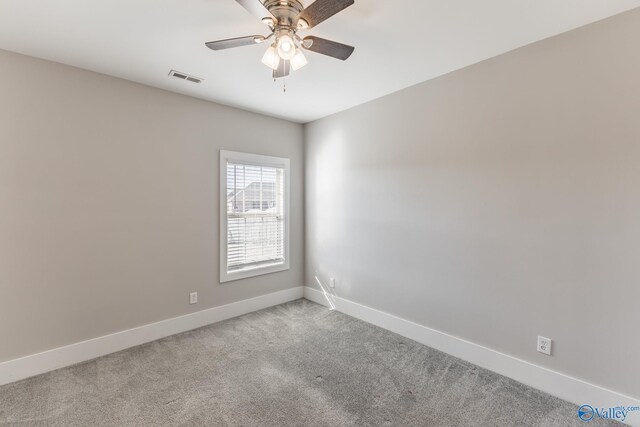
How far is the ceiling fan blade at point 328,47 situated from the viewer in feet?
5.54

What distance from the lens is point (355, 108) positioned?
357cm

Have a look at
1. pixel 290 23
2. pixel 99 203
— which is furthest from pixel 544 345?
pixel 99 203

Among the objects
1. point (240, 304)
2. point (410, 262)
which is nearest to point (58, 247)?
point (240, 304)

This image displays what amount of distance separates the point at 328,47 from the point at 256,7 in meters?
0.47

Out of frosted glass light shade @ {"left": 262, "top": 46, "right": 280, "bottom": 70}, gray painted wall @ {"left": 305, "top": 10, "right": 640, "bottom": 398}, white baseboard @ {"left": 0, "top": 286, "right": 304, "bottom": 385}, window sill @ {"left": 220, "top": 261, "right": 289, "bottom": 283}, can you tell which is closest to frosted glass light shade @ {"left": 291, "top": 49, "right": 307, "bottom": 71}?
frosted glass light shade @ {"left": 262, "top": 46, "right": 280, "bottom": 70}

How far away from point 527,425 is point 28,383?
11.9 ft

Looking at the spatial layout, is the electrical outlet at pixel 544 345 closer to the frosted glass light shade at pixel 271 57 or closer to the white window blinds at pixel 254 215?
the frosted glass light shade at pixel 271 57

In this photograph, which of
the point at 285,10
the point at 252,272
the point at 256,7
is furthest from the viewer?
the point at 252,272

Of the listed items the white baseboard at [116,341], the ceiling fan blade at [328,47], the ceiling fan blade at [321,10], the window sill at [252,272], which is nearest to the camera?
the ceiling fan blade at [321,10]

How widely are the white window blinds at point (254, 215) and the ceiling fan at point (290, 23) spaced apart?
2008 millimetres

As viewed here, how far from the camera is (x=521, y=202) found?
2.29 meters

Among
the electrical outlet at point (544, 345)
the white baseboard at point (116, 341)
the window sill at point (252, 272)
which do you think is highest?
the window sill at point (252, 272)

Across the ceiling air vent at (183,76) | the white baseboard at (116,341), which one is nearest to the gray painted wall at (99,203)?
the white baseboard at (116,341)

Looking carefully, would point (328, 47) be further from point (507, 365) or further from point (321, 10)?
point (507, 365)
